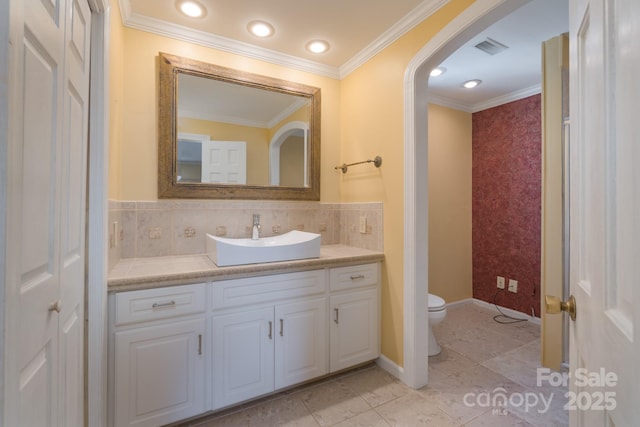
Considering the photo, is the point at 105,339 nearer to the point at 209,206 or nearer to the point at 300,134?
the point at 209,206

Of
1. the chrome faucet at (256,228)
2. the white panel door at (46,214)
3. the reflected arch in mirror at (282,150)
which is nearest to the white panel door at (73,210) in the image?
the white panel door at (46,214)

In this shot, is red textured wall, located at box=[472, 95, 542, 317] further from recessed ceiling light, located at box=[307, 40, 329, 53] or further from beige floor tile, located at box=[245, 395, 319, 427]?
beige floor tile, located at box=[245, 395, 319, 427]

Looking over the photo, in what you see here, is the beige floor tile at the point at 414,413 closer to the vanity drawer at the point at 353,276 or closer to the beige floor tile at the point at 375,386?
the beige floor tile at the point at 375,386

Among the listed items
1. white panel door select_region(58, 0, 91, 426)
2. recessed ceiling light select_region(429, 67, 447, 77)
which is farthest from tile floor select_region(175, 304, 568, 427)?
recessed ceiling light select_region(429, 67, 447, 77)

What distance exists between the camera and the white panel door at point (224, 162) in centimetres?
202

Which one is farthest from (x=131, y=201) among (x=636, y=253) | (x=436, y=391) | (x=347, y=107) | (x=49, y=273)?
(x=436, y=391)

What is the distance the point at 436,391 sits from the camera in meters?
1.83

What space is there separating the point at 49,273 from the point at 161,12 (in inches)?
68.1

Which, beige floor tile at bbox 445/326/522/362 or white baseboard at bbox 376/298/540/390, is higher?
white baseboard at bbox 376/298/540/390

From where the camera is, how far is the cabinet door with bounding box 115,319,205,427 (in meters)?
1.33

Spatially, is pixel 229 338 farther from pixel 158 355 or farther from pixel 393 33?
pixel 393 33

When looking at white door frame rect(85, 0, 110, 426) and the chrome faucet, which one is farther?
the chrome faucet

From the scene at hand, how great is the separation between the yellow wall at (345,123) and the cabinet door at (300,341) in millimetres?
528

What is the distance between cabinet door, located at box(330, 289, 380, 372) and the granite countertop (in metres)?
0.26
